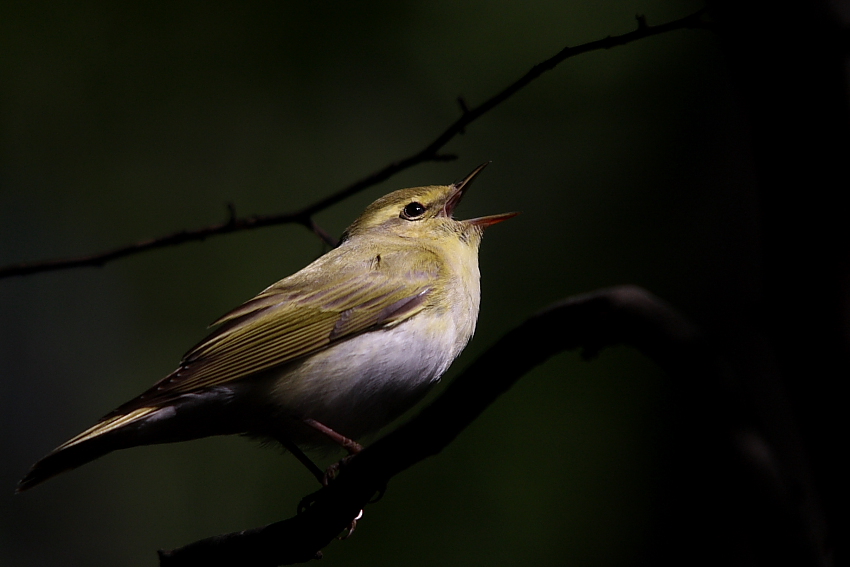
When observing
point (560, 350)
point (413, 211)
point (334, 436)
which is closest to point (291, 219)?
point (413, 211)

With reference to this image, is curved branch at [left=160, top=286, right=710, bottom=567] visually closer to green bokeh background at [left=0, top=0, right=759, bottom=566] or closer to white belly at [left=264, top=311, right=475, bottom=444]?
white belly at [left=264, top=311, right=475, bottom=444]

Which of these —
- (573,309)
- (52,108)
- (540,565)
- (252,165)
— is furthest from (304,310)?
(52,108)

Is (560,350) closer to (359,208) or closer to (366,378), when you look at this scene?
(366,378)

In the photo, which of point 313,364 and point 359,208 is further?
point 359,208

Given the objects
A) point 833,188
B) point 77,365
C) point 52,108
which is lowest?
point 77,365

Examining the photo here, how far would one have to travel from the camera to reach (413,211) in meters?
3.98

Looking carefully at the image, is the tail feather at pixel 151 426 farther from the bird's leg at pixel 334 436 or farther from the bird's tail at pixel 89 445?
the bird's leg at pixel 334 436

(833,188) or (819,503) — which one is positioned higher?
(833,188)

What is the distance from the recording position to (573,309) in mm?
1812

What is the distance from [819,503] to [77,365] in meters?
8.59

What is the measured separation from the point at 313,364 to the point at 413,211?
4.39ft

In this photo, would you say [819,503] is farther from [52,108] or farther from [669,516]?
[52,108]

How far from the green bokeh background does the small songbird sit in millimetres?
3115

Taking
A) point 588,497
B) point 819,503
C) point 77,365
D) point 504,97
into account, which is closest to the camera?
point 819,503
